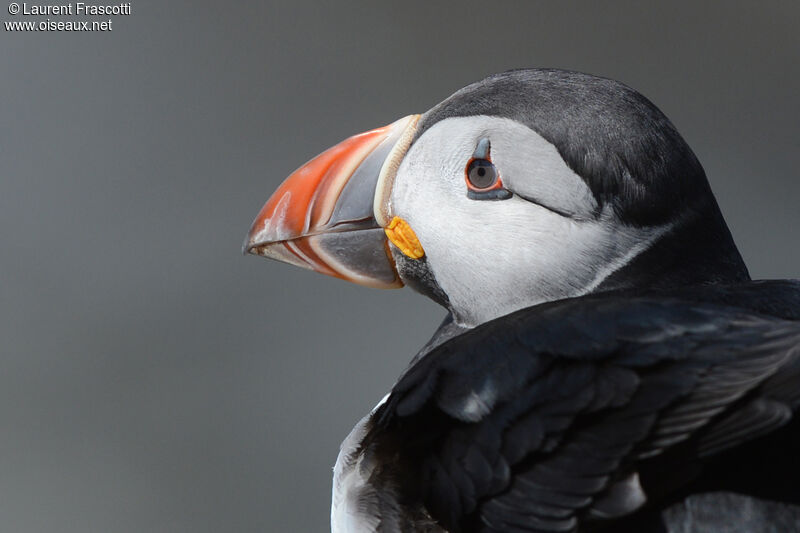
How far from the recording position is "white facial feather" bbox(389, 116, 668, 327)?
1.20 m

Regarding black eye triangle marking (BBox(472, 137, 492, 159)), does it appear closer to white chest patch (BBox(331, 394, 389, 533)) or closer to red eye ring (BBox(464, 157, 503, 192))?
red eye ring (BBox(464, 157, 503, 192))

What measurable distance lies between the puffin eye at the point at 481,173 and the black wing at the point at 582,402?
0.84 ft

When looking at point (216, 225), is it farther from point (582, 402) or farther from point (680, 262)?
point (582, 402)

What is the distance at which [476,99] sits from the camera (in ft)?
4.24

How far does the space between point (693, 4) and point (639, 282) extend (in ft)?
7.30

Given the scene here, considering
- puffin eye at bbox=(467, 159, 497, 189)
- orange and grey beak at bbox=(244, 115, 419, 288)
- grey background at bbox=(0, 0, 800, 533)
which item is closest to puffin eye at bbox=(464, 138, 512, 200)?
puffin eye at bbox=(467, 159, 497, 189)

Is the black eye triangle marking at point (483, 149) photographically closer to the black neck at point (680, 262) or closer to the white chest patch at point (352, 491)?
the black neck at point (680, 262)

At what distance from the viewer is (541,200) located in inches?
47.8

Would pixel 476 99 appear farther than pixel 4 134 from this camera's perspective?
No

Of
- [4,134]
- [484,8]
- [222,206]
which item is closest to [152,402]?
[222,206]

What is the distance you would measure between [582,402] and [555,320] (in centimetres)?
11

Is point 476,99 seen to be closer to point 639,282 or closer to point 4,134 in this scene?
point 639,282

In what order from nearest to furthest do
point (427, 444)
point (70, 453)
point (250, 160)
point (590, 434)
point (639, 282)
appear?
point (590, 434)
point (427, 444)
point (639, 282)
point (70, 453)
point (250, 160)

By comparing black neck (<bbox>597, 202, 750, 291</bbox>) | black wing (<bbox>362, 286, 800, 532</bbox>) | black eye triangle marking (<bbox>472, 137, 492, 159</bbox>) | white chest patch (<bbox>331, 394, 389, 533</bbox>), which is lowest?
white chest patch (<bbox>331, 394, 389, 533</bbox>)
